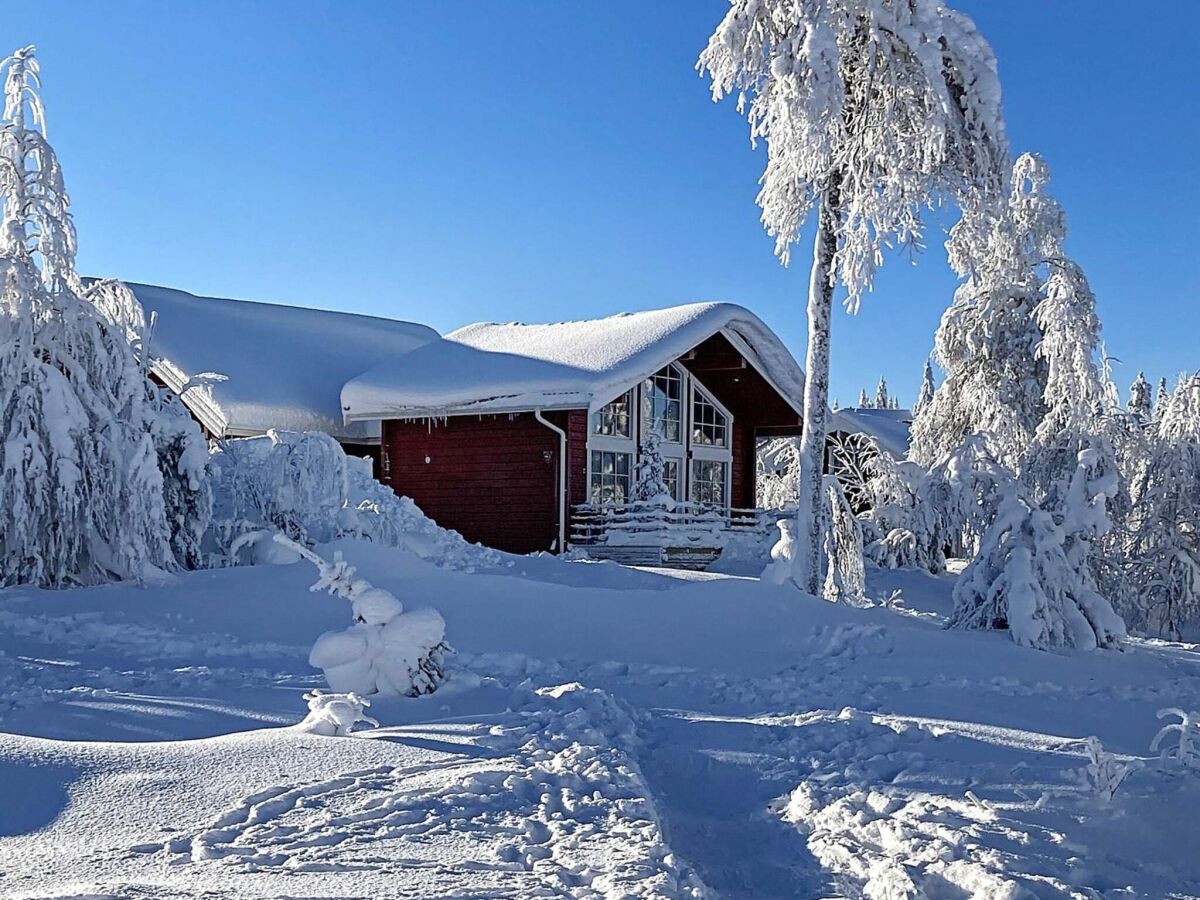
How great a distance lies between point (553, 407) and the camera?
2022 cm

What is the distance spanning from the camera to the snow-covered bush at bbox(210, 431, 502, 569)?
46.0 ft

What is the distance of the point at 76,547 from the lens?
11734 mm

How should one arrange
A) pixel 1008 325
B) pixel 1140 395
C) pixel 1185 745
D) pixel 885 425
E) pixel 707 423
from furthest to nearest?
pixel 1140 395 → pixel 885 425 → pixel 707 423 → pixel 1008 325 → pixel 1185 745

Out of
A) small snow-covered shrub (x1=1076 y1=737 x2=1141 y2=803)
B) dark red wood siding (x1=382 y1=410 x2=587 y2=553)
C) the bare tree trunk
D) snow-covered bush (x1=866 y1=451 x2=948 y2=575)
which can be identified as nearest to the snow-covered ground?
small snow-covered shrub (x1=1076 y1=737 x2=1141 y2=803)

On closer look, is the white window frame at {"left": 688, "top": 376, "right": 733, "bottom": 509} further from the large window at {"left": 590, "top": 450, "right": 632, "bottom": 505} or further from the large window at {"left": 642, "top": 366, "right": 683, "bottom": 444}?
the large window at {"left": 590, "top": 450, "right": 632, "bottom": 505}

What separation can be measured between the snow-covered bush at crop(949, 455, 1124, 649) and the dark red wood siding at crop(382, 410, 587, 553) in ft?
35.8

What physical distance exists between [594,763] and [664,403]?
18.9 meters

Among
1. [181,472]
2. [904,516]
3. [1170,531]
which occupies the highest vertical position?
[181,472]

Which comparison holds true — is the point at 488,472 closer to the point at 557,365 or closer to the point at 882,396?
the point at 557,365

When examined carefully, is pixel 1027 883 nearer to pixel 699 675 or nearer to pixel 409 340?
pixel 699 675

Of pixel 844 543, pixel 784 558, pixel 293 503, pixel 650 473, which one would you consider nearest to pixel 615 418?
pixel 650 473

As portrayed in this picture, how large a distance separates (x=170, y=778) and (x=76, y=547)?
789 centimetres

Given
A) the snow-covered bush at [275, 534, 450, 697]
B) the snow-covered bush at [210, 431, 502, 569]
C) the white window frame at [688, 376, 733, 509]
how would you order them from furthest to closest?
the white window frame at [688, 376, 733, 509]
the snow-covered bush at [210, 431, 502, 569]
the snow-covered bush at [275, 534, 450, 697]

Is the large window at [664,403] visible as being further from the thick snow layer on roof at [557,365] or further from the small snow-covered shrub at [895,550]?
the small snow-covered shrub at [895,550]
